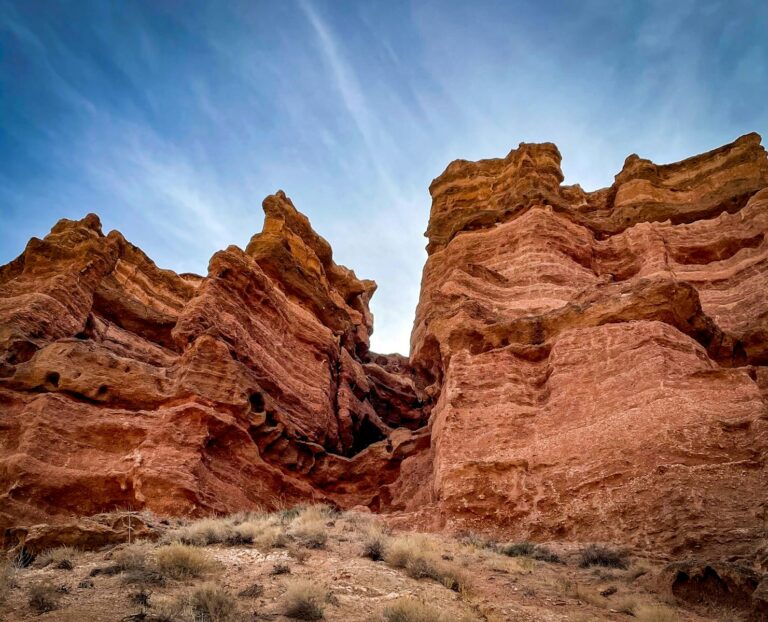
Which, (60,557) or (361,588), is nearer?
(361,588)

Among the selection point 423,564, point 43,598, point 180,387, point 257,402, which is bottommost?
point 43,598

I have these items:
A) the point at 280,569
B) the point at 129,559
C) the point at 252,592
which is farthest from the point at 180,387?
the point at 252,592

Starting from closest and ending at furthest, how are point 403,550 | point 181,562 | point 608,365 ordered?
point 181,562 → point 403,550 → point 608,365

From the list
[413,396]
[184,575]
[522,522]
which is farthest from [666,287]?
[413,396]

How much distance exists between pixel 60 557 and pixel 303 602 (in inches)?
180

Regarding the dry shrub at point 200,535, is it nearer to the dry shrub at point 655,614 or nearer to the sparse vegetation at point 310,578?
the sparse vegetation at point 310,578

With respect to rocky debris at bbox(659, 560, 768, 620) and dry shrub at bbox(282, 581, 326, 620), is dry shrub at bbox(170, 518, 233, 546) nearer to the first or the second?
dry shrub at bbox(282, 581, 326, 620)

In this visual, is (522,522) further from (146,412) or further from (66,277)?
(66,277)

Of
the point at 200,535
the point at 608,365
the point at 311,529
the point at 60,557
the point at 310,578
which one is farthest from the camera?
the point at 608,365

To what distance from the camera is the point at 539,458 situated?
17.5 m

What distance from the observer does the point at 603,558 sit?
40.4 ft

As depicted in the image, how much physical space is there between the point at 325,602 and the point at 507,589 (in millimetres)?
3270

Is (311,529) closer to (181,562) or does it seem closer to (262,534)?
(262,534)

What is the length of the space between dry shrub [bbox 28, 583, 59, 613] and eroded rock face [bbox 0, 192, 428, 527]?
1093 centimetres
